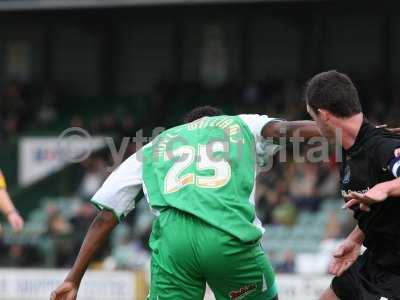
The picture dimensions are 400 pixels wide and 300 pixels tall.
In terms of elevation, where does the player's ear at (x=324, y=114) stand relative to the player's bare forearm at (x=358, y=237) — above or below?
above

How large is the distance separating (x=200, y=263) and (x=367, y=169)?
95 centimetres

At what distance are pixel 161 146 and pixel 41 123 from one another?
16.4m

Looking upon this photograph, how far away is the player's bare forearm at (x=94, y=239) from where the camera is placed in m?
5.40

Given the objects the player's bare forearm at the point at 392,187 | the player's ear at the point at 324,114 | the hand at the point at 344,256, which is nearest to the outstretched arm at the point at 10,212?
the hand at the point at 344,256

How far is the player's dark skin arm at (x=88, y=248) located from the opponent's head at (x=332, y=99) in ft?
4.07

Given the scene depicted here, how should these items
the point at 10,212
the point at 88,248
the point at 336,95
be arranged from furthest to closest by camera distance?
the point at 10,212 < the point at 88,248 < the point at 336,95

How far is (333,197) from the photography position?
597 inches

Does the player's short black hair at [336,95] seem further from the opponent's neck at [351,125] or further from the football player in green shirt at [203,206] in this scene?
the football player in green shirt at [203,206]

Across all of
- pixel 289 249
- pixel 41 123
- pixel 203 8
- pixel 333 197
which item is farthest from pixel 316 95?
pixel 41 123

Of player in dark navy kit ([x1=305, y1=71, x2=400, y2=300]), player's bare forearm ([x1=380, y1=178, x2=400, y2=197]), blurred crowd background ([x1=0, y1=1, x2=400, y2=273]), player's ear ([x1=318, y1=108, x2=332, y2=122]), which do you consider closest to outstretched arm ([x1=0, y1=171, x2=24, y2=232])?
player in dark navy kit ([x1=305, y1=71, x2=400, y2=300])

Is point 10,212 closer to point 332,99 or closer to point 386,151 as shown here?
point 332,99

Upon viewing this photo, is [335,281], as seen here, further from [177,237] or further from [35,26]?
[35,26]

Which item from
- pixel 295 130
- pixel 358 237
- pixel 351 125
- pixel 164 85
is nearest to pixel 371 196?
pixel 351 125

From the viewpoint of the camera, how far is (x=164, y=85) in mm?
21531
